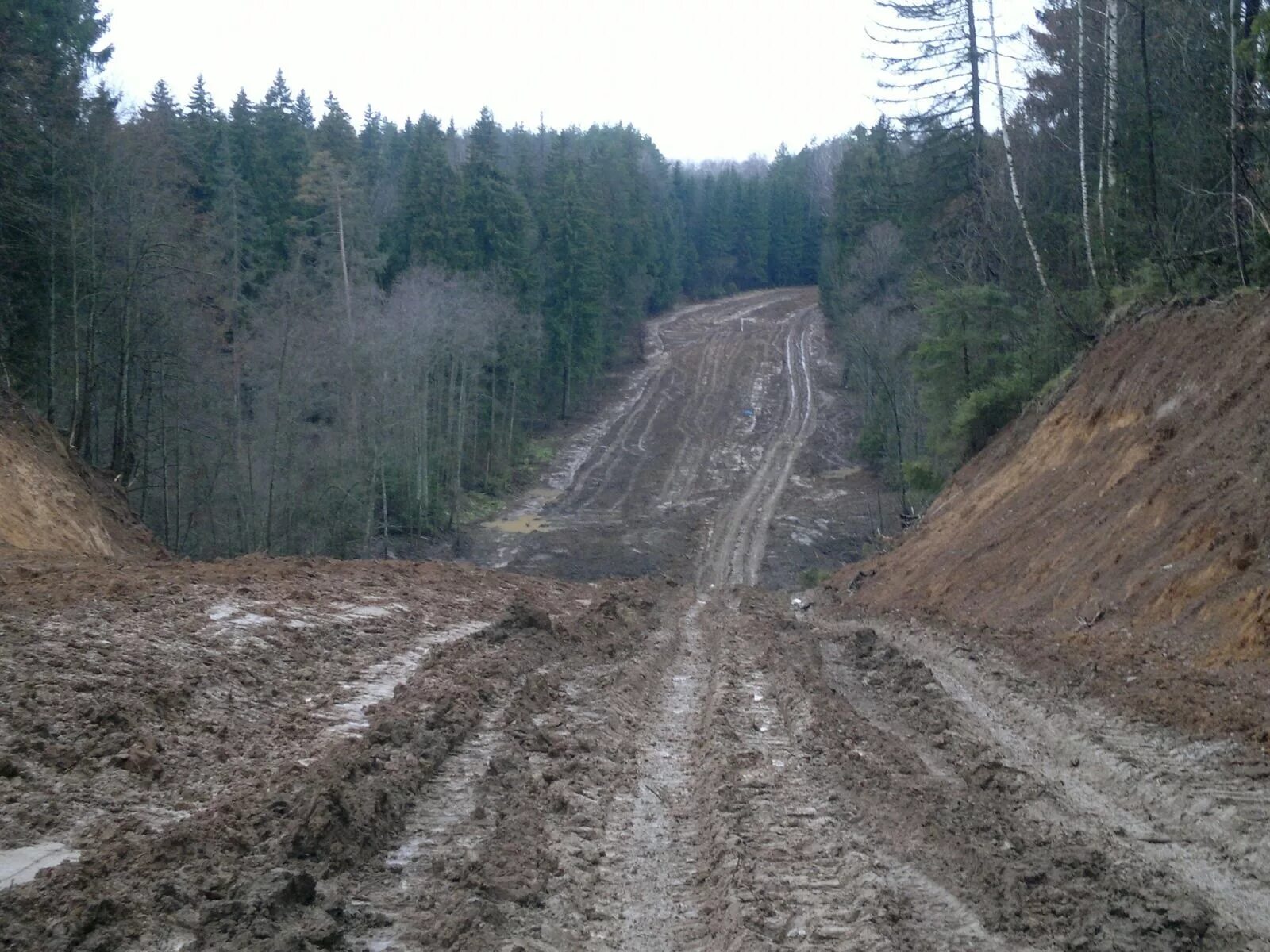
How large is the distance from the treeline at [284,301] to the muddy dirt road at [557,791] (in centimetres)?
1471

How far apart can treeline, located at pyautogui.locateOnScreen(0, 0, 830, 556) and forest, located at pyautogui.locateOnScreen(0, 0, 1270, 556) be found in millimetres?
146

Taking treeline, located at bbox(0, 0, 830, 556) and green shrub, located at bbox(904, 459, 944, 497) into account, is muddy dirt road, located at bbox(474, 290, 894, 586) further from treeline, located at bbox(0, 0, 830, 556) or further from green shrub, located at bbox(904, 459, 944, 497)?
green shrub, located at bbox(904, 459, 944, 497)

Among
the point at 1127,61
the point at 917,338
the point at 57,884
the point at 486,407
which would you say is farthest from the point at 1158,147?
the point at 486,407

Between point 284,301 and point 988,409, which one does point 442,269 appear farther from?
point 988,409

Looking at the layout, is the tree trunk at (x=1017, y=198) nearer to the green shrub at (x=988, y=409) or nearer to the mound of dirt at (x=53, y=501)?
the green shrub at (x=988, y=409)

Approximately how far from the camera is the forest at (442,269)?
21.2 meters

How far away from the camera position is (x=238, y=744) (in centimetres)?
717

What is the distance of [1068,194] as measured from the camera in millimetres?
28031

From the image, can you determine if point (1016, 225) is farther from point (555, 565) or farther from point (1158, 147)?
point (555, 565)

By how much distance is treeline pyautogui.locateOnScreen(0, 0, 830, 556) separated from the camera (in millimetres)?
23578

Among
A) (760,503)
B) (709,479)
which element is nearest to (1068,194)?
(760,503)

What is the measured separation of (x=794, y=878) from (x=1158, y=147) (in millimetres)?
21245

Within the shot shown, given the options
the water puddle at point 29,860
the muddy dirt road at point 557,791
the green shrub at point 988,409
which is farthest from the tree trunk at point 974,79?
the water puddle at point 29,860

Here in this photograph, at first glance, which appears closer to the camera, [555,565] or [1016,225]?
[1016,225]
